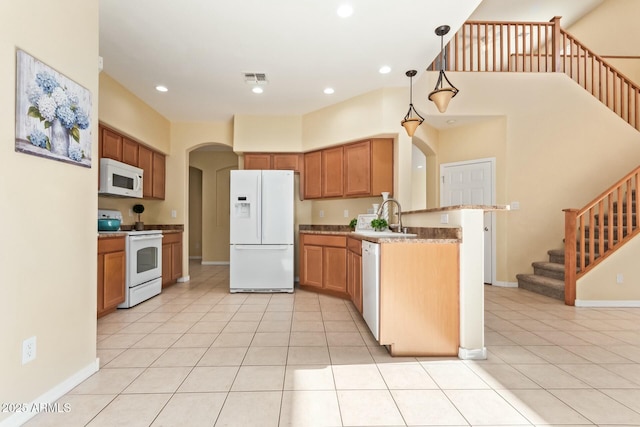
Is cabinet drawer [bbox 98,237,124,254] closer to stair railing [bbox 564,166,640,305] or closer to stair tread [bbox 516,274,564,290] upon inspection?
stair railing [bbox 564,166,640,305]

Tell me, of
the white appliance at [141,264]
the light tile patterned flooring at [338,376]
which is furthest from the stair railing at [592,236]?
the white appliance at [141,264]

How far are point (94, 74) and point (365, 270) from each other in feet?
8.30

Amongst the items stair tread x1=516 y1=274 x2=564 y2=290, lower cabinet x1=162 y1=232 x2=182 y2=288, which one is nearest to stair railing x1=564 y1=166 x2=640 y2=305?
stair tread x1=516 y1=274 x2=564 y2=290

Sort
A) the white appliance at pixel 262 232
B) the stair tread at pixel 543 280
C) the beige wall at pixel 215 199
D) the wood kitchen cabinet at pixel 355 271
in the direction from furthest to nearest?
the beige wall at pixel 215 199 < the white appliance at pixel 262 232 < the stair tread at pixel 543 280 < the wood kitchen cabinet at pixel 355 271

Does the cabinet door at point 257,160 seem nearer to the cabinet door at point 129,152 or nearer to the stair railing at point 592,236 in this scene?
the cabinet door at point 129,152

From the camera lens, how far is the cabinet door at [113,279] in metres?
3.11

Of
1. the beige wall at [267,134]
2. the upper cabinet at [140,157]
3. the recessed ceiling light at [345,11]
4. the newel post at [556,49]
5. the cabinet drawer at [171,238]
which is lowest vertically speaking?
the cabinet drawer at [171,238]

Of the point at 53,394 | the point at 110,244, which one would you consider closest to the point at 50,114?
the point at 53,394

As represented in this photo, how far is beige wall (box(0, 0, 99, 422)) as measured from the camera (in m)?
1.43

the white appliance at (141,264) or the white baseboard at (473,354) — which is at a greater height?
the white appliance at (141,264)

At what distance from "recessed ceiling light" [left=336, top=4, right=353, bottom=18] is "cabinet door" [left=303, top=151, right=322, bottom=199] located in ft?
7.71

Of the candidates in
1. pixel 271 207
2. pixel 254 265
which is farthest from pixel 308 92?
pixel 254 265

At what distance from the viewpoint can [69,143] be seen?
180cm

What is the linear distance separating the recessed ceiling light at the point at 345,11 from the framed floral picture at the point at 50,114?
1.95 meters
